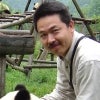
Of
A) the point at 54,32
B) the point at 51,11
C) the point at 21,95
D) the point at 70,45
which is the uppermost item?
the point at 51,11

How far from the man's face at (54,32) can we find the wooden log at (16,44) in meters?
1.15

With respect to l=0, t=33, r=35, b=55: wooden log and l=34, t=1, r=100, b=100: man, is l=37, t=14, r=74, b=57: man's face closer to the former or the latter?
l=34, t=1, r=100, b=100: man

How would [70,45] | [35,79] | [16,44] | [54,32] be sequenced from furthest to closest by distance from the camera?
1. [35,79]
2. [16,44]
3. [70,45]
4. [54,32]

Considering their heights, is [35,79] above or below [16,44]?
below

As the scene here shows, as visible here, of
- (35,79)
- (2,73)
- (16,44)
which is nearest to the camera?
(16,44)

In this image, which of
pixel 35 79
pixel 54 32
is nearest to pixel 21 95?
pixel 54 32

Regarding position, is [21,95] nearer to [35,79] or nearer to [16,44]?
[16,44]

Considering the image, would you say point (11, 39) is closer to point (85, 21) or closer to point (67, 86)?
point (67, 86)

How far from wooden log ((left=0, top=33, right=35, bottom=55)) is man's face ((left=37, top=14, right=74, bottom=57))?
115 cm

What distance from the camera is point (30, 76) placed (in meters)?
8.77

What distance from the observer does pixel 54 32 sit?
2.83 m

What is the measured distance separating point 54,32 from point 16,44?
4.28 ft

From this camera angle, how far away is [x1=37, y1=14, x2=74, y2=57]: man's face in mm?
2832

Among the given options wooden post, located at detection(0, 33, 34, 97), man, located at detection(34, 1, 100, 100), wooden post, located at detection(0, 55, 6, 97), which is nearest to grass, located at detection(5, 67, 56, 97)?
wooden post, located at detection(0, 55, 6, 97)
